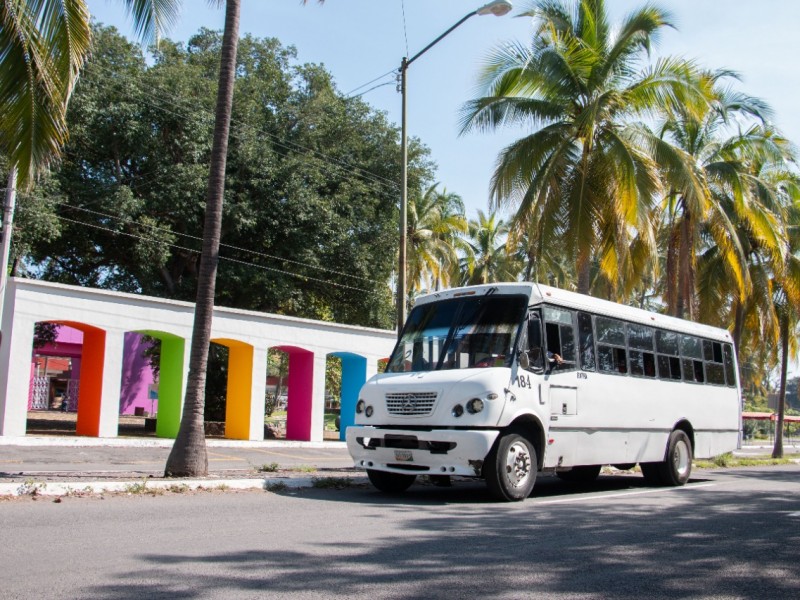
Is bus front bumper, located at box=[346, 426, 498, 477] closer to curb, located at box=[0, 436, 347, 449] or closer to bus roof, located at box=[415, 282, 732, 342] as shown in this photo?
bus roof, located at box=[415, 282, 732, 342]

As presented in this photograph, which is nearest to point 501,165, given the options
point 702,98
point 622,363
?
point 702,98

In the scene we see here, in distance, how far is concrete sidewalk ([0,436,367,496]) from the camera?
393 inches

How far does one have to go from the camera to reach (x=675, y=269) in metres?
23.5

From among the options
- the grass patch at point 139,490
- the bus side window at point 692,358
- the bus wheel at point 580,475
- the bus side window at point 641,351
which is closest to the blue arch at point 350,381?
the bus wheel at point 580,475

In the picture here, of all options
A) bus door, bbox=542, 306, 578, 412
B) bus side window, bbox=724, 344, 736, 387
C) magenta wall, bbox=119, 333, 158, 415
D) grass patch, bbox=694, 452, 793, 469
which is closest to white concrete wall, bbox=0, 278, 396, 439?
grass patch, bbox=694, 452, 793, 469

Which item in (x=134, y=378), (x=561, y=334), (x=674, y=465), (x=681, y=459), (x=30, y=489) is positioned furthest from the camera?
(x=134, y=378)

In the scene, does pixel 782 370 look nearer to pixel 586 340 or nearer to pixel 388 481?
pixel 586 340

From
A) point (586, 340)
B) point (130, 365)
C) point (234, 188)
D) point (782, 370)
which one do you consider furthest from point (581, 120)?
point (130, 365)

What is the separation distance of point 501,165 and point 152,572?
594 inches

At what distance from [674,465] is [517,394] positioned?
5.20m

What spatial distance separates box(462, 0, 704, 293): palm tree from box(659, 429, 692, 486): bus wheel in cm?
533

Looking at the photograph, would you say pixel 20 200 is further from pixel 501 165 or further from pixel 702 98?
pixel 702 98

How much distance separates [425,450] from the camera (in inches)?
393

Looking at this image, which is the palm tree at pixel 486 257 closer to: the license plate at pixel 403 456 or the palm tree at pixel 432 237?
the palm tree at pixel 432 237
